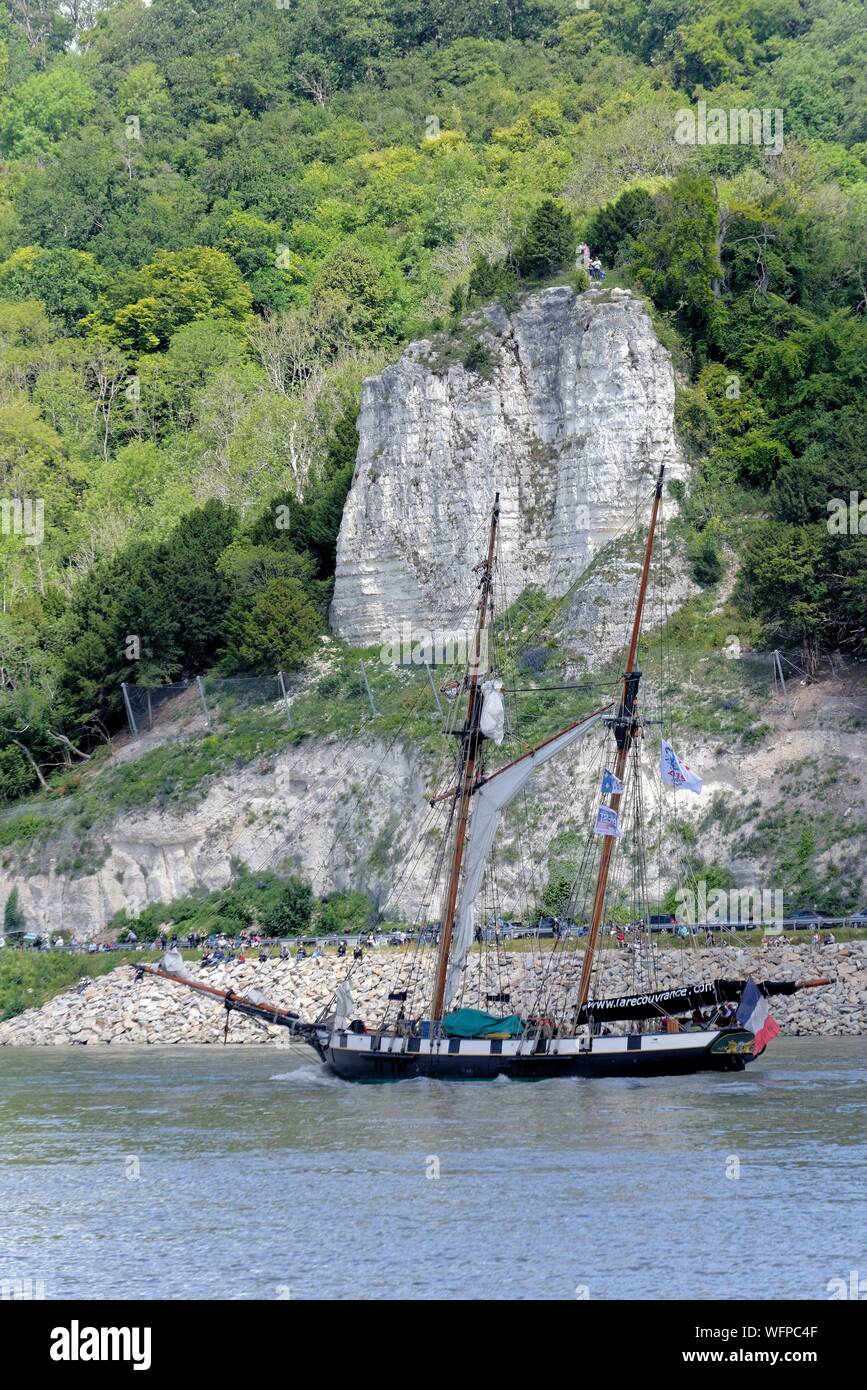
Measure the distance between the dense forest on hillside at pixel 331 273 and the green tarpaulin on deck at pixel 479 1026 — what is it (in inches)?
1161

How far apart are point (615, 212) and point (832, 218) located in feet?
52.8

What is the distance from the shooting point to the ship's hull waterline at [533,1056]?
5503 centimetres

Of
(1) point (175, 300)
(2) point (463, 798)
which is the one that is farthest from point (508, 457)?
(1) point (175, 300)

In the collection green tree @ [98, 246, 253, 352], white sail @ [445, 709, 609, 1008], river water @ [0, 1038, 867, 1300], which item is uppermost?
green tree @ [98, 246, 253, 352]

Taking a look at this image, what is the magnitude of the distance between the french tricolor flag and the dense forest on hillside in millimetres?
27927

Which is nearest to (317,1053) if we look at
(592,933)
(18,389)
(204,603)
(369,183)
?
(592,933)

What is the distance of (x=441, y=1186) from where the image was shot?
Result: 133ft

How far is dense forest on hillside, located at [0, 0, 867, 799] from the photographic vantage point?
308 ft

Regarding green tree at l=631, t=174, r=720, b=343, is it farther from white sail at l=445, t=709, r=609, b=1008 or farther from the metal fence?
white sail at l=445, t=709, r=609, b=1008

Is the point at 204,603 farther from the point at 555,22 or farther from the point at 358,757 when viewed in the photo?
the point at 555,22

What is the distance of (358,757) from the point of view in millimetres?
86688

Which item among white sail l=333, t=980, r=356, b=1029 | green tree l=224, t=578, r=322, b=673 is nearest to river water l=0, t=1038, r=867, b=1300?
white sail l=333, t=980, r=356, b=1029

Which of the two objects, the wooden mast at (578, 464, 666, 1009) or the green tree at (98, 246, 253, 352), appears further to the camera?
the green tree at (98, 246, 253, 352)

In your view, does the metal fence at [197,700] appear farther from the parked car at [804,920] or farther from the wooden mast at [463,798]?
the wooden mast at [463,798]
